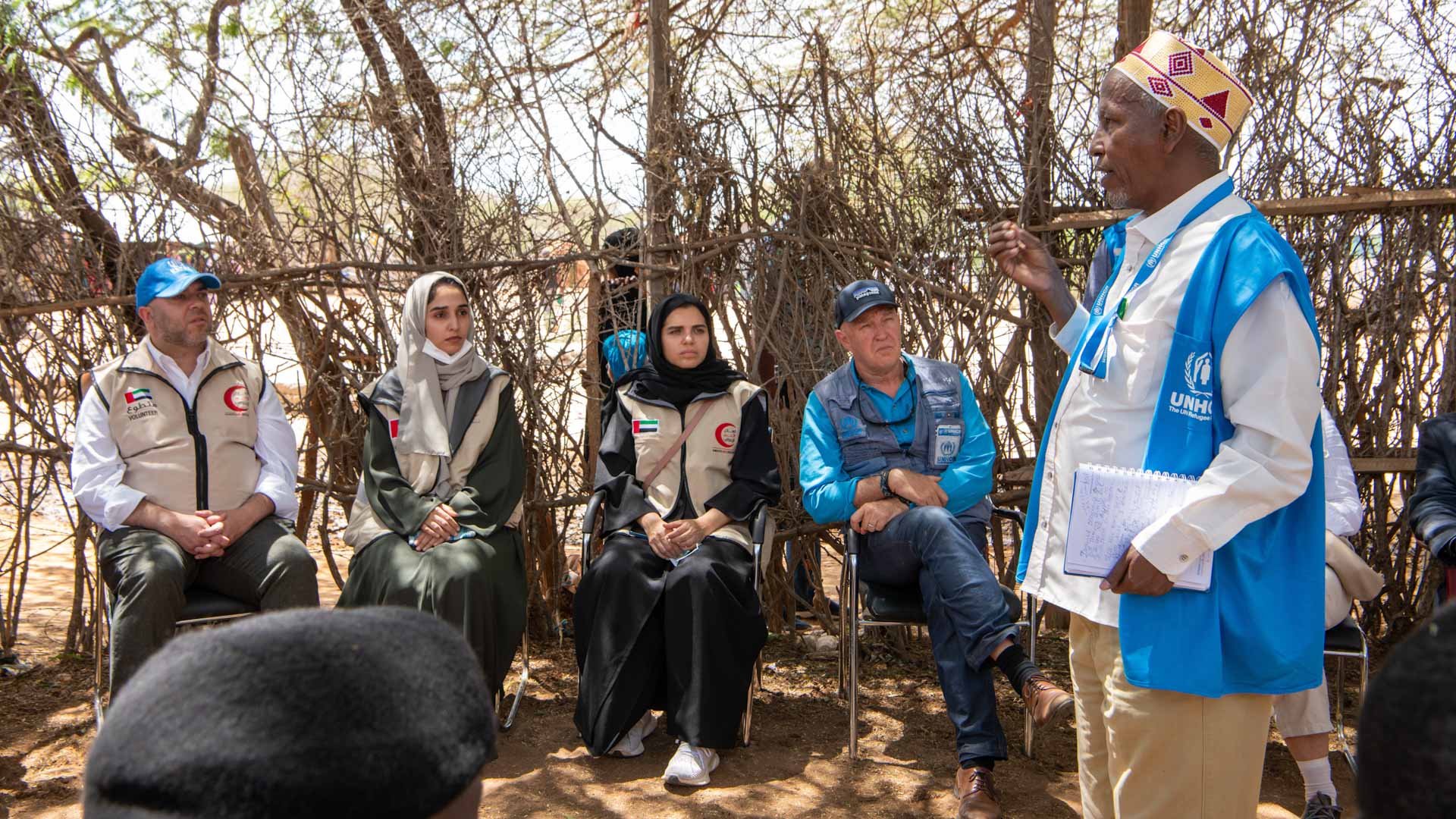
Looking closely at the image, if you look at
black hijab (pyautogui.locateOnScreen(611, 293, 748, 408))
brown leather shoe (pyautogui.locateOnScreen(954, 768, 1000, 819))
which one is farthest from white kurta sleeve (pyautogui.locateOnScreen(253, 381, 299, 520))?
brown leather shoe (pyautogui.locateOnScreen(954, 768, 1000, 819))

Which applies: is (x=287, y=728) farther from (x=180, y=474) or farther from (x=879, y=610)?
(x=180, y=474)

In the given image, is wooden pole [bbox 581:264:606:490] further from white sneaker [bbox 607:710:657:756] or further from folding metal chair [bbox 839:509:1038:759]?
folding metal chair [bbox 839:509:1038:759]

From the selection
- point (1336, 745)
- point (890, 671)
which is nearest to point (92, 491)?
point (890, 671)

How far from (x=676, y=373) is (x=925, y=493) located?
1.11 m

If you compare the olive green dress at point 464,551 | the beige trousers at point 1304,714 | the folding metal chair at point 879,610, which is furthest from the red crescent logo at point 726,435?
the beige trousers at point 1304,714

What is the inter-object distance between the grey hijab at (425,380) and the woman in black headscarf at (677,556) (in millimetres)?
609

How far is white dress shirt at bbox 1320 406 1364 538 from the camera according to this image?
4.02 metres

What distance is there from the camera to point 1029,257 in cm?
266

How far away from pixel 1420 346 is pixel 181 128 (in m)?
5.66

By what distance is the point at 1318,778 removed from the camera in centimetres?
356

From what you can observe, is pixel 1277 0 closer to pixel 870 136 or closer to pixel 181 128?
pixel 870 136

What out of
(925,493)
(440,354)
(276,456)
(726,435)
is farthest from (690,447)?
(276,456)

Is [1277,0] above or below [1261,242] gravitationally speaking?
above

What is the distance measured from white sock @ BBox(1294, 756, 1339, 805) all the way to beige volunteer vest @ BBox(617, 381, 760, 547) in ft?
6.85
